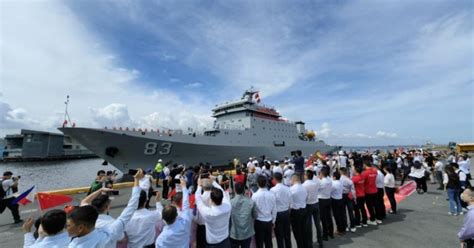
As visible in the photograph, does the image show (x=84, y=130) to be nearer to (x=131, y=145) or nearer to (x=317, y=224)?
(x=131, y=145)

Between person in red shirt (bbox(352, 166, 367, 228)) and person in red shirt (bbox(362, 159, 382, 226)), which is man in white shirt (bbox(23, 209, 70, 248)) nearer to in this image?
person in red shirt (bbox(352, 166, 367, 228))

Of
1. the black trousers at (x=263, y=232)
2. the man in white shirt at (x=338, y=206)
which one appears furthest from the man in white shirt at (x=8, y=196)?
the man in white shirt at (x=338, y=206)

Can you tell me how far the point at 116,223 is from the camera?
210 cm

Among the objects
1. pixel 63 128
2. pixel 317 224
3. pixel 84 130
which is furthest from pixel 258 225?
pixel 63 128

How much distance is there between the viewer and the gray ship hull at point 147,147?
576 inches

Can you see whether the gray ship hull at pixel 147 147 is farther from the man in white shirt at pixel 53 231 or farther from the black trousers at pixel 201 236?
the man in white shirt at pixel 53 231

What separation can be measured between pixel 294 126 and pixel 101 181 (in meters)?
25.3

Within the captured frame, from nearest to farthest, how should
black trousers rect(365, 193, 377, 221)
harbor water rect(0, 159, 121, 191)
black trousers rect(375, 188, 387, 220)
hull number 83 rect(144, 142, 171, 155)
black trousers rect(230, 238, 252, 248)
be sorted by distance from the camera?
black trousers rect(230, 238, 252, 248) < black trousers rect(365, 193, 377, 221) < black trousers rect(375, 188, 387, 220) < hull number 83 rect(144, 142, 171, 155) < harbor water rect(0, 159, 121, 191)

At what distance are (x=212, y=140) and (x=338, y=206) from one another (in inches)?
554

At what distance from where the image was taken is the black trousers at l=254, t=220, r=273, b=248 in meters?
3.26

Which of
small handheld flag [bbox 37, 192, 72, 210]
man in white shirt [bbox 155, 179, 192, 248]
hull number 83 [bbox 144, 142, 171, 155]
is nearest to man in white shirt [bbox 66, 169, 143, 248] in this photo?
man in white shirt [bbox 155, 179, 192, 248]

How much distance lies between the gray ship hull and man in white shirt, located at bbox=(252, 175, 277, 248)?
13.6 metres

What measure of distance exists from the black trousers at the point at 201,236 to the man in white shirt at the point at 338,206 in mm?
2979

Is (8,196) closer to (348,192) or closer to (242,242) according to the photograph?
(242,242)
